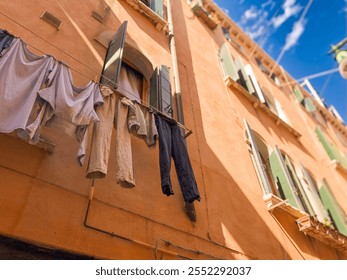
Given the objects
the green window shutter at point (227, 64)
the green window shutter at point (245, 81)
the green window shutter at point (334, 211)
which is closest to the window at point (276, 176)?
the green window shutter at point (334, 211)

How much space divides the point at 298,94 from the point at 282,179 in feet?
35.7

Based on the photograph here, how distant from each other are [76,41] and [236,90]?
570 centimetres

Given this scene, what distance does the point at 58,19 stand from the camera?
5.23 m

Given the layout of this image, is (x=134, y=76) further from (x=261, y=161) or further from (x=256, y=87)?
(x=256, y=87)

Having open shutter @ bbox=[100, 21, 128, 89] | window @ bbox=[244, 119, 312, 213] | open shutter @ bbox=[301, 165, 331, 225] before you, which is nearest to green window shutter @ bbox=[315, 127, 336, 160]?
open shutter @ bbox=[301, 165, 331, 225]

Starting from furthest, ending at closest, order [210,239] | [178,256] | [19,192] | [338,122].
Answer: [338,122], [210,239], [178,256], [19,192]

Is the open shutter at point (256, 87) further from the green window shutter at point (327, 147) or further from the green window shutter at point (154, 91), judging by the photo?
the green window shutter at point (154, 91)

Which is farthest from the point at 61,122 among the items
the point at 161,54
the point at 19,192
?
the point at 161,54

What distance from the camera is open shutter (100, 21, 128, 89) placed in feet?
16.0

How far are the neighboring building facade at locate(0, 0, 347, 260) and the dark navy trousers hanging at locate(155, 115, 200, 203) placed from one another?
1.42ft

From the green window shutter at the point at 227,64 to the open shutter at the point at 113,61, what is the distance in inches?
187

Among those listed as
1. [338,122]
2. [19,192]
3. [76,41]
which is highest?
[338,122]

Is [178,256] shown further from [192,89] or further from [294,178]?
[294,178]

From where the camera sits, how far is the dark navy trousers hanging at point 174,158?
3832 millimetres
